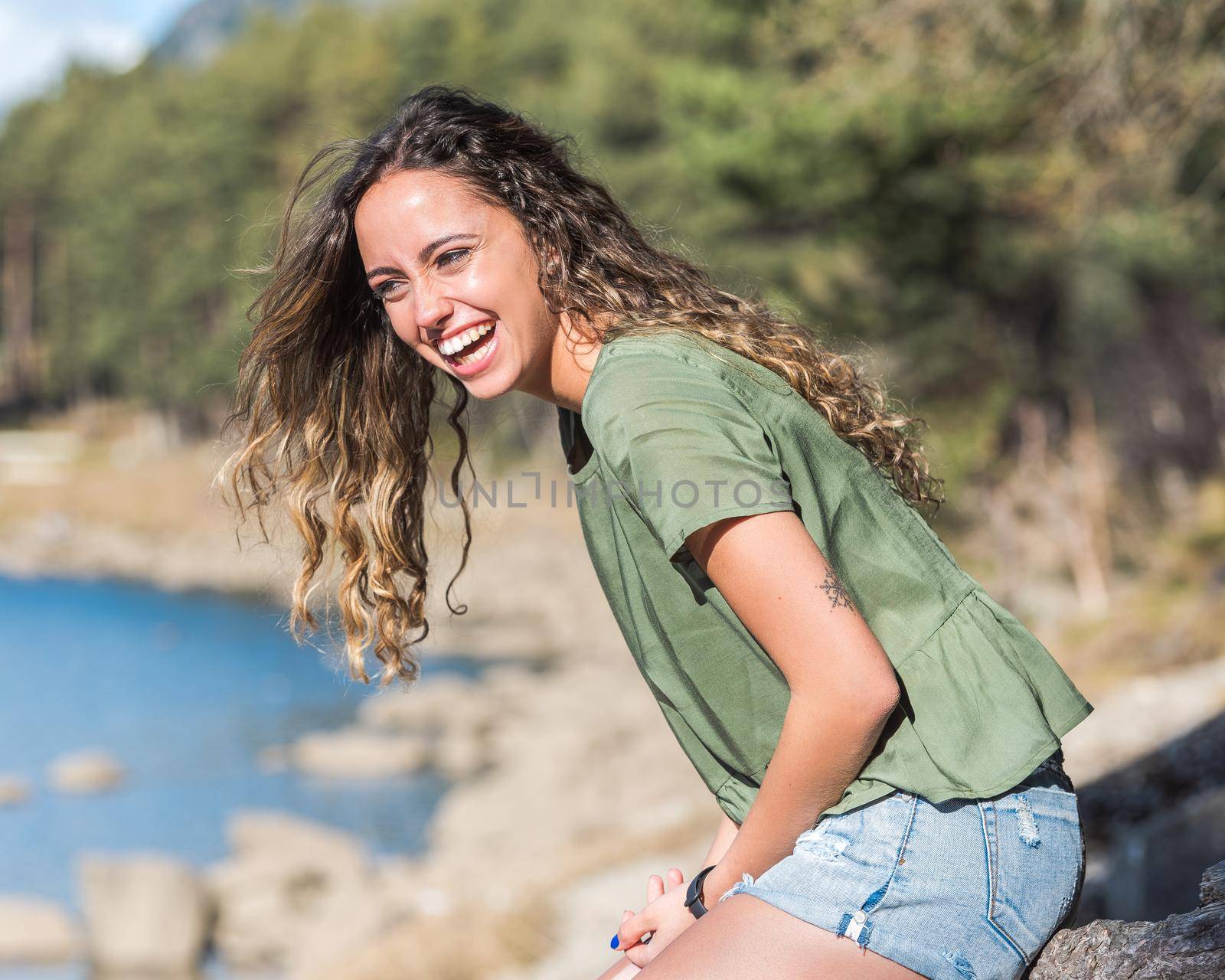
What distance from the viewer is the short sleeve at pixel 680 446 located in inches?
51.6

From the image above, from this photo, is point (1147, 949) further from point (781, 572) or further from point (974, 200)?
point (974, 200)

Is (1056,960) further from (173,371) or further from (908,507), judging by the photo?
(173,371)

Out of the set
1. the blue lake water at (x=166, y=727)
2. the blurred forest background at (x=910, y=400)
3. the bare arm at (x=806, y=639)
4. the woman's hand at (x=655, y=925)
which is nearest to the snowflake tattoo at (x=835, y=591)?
the bare arm at (x=806, y=639)

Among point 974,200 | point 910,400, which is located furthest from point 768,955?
point 910,400

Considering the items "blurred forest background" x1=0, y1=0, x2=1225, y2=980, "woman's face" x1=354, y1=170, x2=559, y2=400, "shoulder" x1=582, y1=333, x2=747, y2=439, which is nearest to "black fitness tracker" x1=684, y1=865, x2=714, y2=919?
"shoulder" x1=582, y1=333, x2=747, y2=439

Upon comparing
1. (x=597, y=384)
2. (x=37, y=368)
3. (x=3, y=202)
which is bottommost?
(x=597, y=384)

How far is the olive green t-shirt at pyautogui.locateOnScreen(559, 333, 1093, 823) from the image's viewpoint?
1.35m

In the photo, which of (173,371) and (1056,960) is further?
(173,371)

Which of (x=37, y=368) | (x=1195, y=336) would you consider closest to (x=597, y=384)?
(x=1195, y=336)

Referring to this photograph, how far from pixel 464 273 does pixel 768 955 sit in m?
0.97

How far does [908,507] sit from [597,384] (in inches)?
17.9

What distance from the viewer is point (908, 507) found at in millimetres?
1582

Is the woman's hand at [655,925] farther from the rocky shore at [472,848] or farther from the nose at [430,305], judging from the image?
the nose at [430,305]

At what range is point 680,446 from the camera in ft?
4.37
